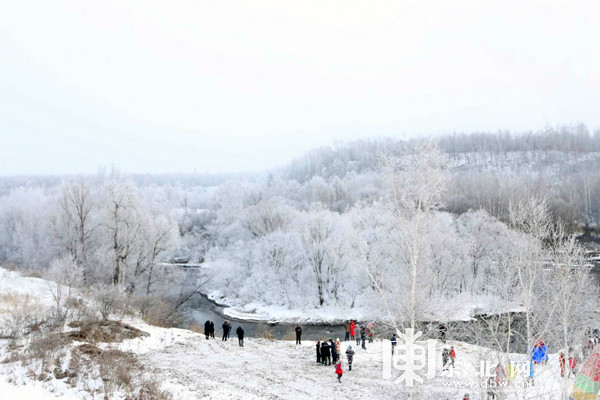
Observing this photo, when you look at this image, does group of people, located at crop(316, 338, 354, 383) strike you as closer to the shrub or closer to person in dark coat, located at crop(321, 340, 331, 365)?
person in dark coat, located at crop(321, 340, 331, 365)

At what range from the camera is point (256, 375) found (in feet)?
47.5

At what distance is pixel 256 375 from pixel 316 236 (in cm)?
2746

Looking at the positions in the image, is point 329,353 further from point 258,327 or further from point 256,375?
point 258,327

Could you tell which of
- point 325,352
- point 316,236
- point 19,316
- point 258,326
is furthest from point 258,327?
point 19,316

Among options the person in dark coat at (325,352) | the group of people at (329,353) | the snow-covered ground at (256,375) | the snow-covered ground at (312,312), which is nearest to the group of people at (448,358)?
the snow-covered ground at (256,375)

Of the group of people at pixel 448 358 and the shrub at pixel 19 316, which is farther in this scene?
the group of people at pixel 448 358

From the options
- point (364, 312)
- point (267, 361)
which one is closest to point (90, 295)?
point (267, 361)

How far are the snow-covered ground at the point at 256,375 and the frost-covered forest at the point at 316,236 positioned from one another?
3.33m

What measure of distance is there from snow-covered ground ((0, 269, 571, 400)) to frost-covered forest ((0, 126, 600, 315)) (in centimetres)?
333

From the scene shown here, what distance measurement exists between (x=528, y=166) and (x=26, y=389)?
111m

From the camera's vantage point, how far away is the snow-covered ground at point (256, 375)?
34.9 ft

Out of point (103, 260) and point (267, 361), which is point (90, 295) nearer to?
point (103, 260)

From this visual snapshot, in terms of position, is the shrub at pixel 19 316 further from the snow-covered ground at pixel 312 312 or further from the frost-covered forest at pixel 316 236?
the snow-covered ground at pixel 312 312

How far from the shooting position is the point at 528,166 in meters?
98.7
